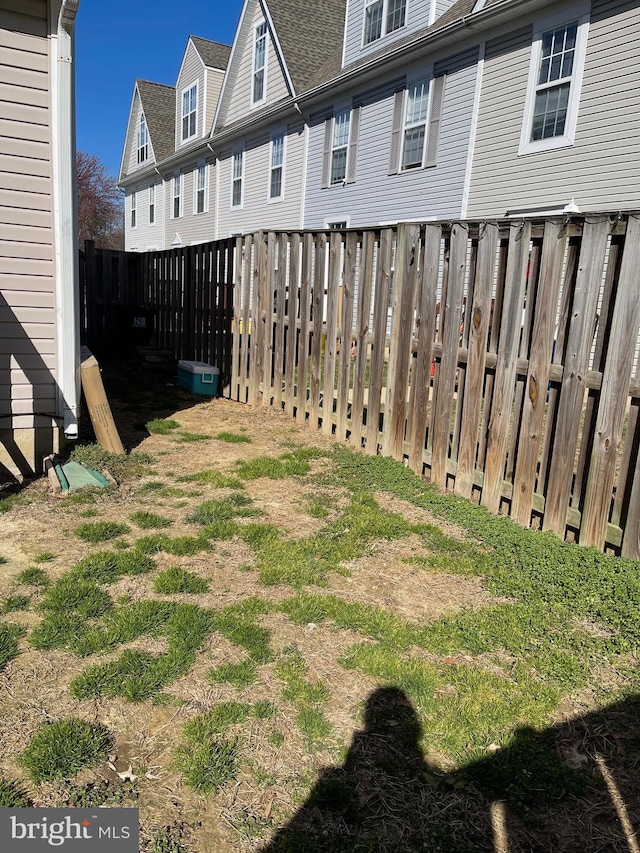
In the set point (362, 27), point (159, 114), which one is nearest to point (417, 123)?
point (362, 27)

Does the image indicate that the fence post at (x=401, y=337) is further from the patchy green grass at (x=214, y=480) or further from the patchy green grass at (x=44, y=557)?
the patchy green grass at (x=44, y=557)

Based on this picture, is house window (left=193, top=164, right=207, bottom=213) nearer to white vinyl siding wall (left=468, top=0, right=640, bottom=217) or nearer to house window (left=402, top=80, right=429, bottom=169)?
house window (left=402, top=80, right=429, bottom=169)

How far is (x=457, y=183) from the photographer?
11.8m

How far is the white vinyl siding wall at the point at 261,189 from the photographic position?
54.9 ft

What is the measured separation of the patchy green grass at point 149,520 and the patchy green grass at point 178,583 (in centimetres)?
70

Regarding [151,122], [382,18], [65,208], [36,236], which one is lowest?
[36,236]

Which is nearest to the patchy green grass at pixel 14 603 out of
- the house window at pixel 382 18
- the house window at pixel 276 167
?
the house window at pixel 382 18

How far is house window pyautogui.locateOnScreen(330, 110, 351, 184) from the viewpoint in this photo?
A: 48.5ft

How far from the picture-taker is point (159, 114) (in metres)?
27.5

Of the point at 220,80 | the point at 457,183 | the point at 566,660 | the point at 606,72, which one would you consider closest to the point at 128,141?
the point at 220,80

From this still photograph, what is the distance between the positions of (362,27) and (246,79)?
5.82 metres

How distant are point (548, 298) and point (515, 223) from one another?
59cm

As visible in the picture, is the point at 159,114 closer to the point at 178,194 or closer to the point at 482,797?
the point at 178,194

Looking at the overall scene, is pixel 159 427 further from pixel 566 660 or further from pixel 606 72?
pixel 606 72
